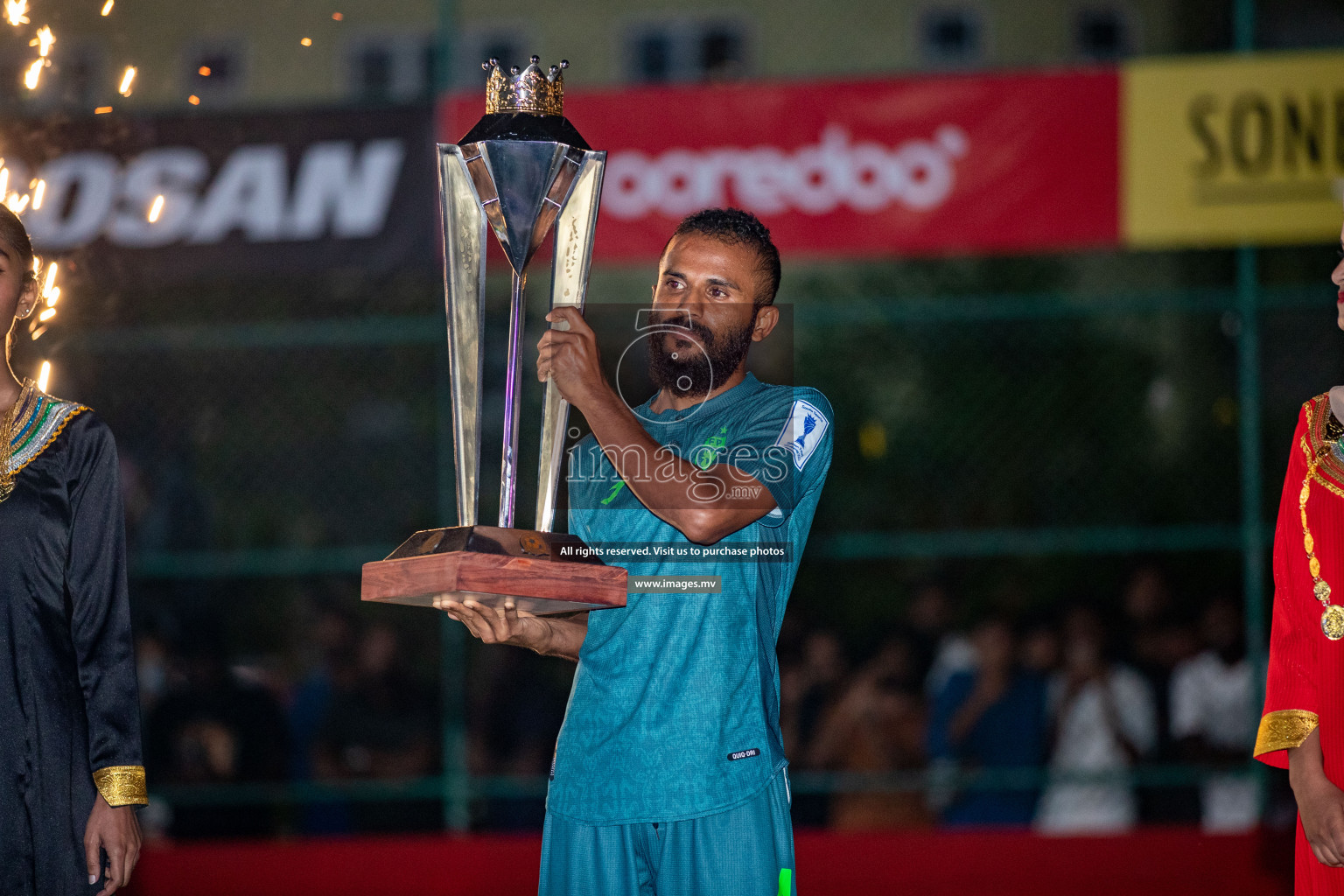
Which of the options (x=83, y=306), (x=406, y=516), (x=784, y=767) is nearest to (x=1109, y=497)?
(x=406, y=516)

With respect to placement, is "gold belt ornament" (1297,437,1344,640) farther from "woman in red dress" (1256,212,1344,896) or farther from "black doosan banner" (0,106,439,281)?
"black doosan banner" (0,106,439,281)

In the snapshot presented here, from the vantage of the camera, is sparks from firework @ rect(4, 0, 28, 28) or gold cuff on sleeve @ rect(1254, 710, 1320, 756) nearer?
gold cuff on sleeve @ rect(1254, 710, 1320, 756)

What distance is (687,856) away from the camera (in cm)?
230

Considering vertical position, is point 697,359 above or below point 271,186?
below

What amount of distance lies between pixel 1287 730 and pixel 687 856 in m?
1.05

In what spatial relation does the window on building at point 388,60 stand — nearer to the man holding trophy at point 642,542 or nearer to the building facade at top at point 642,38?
the building facade at top at point 642,38

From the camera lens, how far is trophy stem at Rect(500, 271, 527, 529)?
7.59 ft

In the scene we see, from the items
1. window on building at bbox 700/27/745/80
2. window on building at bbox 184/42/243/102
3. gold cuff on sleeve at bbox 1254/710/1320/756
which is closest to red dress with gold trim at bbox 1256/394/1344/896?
gold cuff on sleeve at bbox 1254/710/1320/756

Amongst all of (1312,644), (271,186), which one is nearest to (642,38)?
(271,186)

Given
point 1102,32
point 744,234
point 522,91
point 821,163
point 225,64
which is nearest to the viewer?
point 522,91

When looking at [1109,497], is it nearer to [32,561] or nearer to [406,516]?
[406,516]

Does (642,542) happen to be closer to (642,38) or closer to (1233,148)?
(1233,148)

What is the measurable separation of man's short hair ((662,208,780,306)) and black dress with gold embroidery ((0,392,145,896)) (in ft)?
3.86

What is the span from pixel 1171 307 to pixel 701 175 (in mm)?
2143
